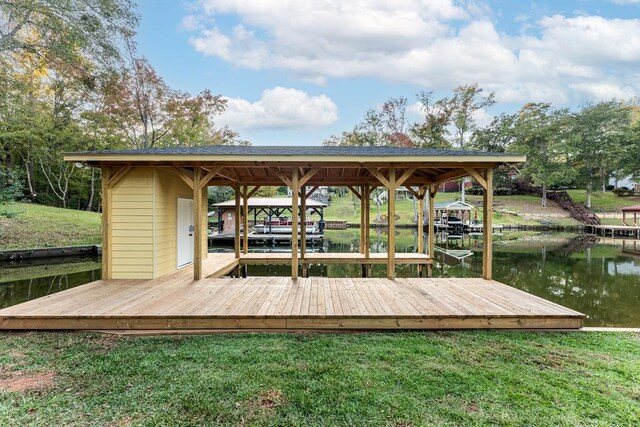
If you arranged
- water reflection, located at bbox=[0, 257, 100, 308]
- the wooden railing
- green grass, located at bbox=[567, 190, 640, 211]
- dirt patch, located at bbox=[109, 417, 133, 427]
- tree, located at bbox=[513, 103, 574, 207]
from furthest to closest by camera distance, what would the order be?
tree, located at bbox=[513, 103, 574, 207] < green grass, located at bbox=[567, 190, 640, 211] < the wooden railing < water reflection, located at bbox=[0, 257, 100, 308] < dirt patch, located at bbox=[109, 417, 133, 427]

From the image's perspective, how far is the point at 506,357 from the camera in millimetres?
3322

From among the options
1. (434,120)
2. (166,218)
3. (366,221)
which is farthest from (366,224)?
(434,120)

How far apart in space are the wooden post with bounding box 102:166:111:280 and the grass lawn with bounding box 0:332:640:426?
241 centimetres

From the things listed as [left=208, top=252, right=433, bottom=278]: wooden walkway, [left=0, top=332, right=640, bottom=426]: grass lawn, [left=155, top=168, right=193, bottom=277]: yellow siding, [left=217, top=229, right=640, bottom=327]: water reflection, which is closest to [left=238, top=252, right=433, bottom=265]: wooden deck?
[left=208, top=252, right=433, bottom=278]: wooden walkway

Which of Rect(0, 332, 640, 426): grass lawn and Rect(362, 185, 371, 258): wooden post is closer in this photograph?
Rect(0, 332, 640, 426): grass lawn

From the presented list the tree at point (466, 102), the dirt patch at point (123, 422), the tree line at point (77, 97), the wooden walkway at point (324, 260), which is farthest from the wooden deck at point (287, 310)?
the tree at point (466, 102)

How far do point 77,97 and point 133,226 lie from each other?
21.4 metres

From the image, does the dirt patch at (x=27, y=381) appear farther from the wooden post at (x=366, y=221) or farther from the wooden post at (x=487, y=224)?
the wooden post at (x=366, y=221)

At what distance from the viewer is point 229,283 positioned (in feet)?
19.5

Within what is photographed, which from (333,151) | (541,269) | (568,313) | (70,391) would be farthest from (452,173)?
(70,391)

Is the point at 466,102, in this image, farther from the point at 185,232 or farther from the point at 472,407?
the point at 472,407

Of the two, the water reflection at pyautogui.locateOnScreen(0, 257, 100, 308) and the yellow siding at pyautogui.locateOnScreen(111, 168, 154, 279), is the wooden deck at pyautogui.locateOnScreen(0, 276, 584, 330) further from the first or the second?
the water reflection at pyautogui.locateOnScreen(0, 257, 100, 308)

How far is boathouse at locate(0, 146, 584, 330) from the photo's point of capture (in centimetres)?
406

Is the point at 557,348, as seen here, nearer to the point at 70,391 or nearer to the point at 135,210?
the point at 70,391
